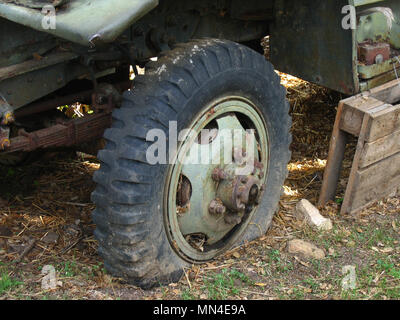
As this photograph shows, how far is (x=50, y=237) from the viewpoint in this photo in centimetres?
378

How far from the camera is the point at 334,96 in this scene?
630 cm

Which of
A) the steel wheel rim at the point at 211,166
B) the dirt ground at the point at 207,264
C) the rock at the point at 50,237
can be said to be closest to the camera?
the steel wheel rim at the point at 211,166

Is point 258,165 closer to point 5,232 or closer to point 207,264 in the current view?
point 207,264

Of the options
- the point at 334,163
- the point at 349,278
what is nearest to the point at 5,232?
the point at 349,278

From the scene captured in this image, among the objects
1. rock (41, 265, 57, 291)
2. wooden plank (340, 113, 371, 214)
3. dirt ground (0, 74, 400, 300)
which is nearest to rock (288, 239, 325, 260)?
dirt ground (0, 74, 400, 300)

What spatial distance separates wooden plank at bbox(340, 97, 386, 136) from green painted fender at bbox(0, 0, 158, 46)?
1703 mm

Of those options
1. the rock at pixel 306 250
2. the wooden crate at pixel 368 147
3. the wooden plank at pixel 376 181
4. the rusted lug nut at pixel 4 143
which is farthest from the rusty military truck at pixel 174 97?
the wooden plank at pixel 376 181

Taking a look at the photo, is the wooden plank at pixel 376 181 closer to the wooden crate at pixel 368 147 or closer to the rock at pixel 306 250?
the wooden crate at pixel 368 147

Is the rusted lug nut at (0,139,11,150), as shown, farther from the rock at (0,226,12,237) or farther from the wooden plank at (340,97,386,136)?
the wooden plank at (340,97,386,136)

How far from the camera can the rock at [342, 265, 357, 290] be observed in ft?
11.5

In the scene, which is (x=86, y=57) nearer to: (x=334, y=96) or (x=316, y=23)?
(x=316, y=23)

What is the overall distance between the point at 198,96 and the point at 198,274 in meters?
0.97

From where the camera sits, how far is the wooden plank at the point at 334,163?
416 centimetres

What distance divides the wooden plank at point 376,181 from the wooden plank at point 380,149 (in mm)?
51
